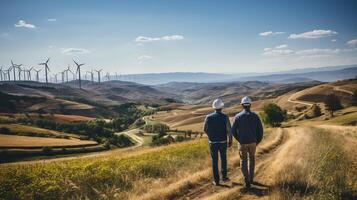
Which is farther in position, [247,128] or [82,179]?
[247,128]

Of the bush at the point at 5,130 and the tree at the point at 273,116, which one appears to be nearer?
the tree at the point at 273,116

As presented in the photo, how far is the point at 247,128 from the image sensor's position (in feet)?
43.6

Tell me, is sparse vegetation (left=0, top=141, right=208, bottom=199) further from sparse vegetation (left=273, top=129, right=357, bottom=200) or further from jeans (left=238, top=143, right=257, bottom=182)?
sparse vegetation (left=273, top=129, right=357, bottom=200)

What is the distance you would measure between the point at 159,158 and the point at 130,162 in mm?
1915

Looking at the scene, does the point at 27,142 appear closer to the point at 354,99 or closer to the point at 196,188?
the point at 196,188

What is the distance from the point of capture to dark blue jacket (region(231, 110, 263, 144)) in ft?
43.6

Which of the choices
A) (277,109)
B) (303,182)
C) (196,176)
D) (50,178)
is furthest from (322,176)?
(277,109)

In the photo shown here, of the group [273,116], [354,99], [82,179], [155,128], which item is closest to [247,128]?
[82,179]

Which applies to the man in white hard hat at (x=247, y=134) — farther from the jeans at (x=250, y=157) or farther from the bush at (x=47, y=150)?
the bush at (x=47, y=150)

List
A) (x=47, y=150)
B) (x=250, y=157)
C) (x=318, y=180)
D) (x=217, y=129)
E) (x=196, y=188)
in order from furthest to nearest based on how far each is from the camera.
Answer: (x=47, y=150) < (x=217, y=129) < (x=250, y=157) < (x=196, y=188) < (x=318, y=180)

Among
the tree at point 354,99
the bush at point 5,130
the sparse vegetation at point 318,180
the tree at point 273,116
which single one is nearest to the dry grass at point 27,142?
the bush at point 5,130

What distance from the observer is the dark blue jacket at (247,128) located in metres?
13.3

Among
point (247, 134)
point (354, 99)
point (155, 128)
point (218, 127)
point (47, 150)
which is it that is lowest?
point (155, 128)

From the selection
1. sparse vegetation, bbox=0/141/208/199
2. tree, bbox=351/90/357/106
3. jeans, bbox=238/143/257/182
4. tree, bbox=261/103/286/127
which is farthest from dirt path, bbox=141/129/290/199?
tree, bbox=351/90/357/106
